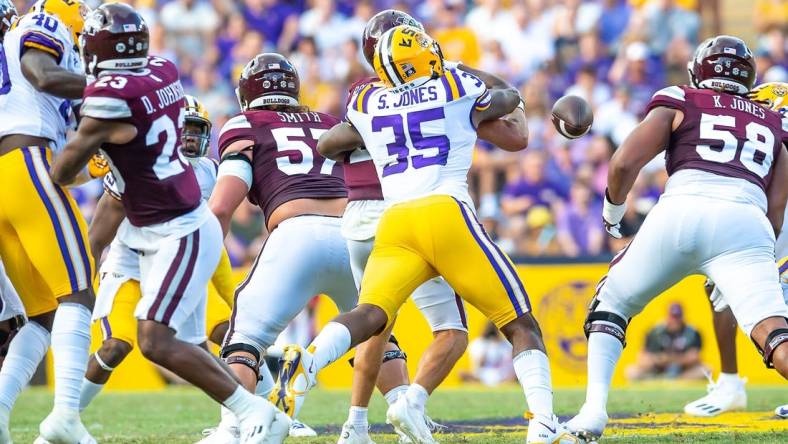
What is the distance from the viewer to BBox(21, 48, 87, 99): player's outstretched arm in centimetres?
596

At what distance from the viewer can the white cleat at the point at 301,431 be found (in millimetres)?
7266

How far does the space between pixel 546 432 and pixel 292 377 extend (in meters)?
1.18

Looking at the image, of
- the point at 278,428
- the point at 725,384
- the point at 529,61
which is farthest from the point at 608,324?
the point at 529,61

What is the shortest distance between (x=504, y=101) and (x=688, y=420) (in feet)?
9.49

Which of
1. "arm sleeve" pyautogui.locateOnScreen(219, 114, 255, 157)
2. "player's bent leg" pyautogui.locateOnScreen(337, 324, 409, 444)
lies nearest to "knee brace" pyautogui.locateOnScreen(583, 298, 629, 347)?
"player's bent leg" pyautogui.locateOnScreen(337, 324, 409, 444)

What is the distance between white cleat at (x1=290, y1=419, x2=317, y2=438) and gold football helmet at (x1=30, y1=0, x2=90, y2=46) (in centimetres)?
258

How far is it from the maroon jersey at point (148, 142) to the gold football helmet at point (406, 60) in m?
1.01

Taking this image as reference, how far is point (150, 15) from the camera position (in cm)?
1730

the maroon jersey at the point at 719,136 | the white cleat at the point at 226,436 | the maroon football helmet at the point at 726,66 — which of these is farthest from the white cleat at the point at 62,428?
the maroon football helmet at the point at 726,66

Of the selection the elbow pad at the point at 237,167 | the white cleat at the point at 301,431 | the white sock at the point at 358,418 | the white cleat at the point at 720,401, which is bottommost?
the white cleat at the point at 301,431

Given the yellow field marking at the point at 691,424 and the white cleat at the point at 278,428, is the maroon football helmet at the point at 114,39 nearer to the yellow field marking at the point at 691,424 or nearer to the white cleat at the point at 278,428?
the white cleat at the point at 278,428

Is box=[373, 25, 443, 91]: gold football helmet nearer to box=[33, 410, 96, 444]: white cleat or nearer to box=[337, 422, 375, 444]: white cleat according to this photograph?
box=[337, 422, 375, 444]: white cleat

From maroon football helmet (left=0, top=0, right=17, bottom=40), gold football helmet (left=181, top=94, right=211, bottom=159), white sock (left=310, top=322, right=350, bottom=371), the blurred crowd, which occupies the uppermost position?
the blurred crowd

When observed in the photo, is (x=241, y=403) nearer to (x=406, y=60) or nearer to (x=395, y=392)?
(x=395, y=392)
